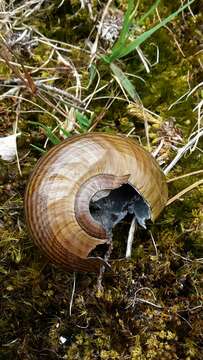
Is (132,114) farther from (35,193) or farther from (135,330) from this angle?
(135,330)

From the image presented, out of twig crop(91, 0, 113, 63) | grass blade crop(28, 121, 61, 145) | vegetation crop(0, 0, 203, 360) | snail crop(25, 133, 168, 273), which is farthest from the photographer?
twig crop(91, 0, 113, 63)

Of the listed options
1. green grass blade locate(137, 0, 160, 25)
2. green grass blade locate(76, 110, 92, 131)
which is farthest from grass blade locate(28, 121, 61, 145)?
green grass blade locate(137, 0, 160, 25)

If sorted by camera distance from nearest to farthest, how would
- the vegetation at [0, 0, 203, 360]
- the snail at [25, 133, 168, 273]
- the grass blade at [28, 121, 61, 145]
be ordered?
the snail at [25, 133, 168, 273]
the vegetation at [0, 0, 203, 360]
the grass blade at [28, 121, 61, 145]

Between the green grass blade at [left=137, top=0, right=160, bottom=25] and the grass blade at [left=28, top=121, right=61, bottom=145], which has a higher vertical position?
the green grass blade at [left=137, top=0, right=160, bottom=25]

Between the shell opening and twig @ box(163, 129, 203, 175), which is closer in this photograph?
the shell opening

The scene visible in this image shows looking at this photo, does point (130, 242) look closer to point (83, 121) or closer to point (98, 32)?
point (83, 121)

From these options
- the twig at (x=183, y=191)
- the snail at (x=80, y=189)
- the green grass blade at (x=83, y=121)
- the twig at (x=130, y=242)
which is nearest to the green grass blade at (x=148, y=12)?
the green grass blade at (x=83, y=121)

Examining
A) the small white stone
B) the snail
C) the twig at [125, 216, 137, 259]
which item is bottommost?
the small white stone

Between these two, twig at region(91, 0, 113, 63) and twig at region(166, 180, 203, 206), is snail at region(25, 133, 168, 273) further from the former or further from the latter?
twig at region(91, 0, 113, 63)

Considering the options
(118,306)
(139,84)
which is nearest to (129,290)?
(118,306)
